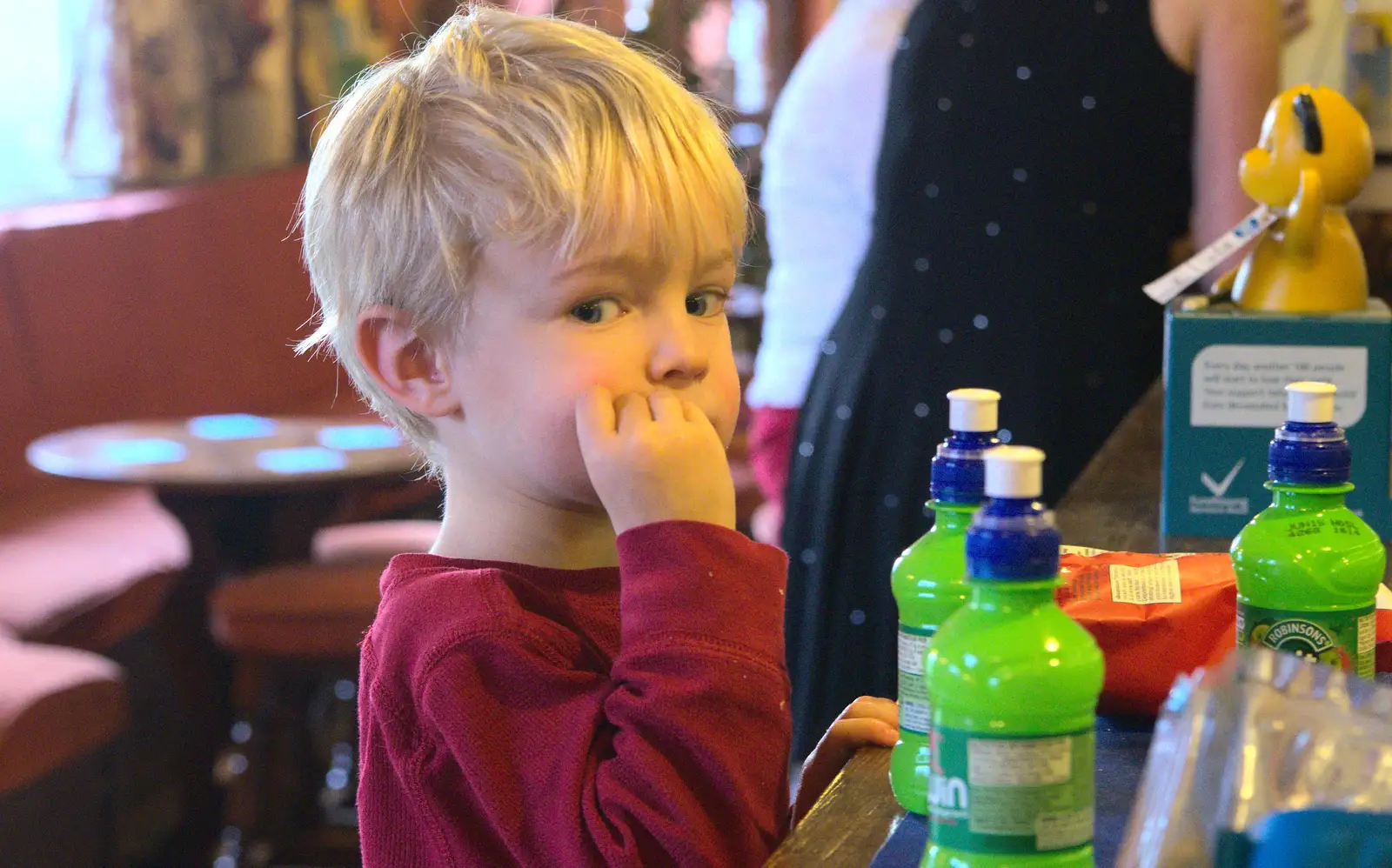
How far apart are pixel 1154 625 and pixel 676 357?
0.33 m

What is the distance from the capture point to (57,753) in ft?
8.63

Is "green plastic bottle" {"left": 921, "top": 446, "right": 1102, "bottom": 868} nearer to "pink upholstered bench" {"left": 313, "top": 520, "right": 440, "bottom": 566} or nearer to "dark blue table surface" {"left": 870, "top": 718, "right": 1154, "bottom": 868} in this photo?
"dark blue table surface" {"left": 870, "top": 718, "right": 1154, "bottom": 868}

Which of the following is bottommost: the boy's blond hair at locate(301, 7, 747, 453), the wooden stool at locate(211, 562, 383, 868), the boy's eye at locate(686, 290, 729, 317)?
Answer: the wooden stool at locate(211, 562, 383, 868)

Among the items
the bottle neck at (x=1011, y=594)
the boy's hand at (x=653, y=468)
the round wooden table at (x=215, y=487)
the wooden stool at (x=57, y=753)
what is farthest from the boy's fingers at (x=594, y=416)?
the wooden stool at (x=57, y=753)

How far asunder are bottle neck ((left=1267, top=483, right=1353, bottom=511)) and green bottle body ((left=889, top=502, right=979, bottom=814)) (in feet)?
0.74

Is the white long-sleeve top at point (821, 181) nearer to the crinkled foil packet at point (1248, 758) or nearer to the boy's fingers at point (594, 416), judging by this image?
the boy's fingers at point (594, 416)

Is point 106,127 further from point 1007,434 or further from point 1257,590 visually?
point 1257,590

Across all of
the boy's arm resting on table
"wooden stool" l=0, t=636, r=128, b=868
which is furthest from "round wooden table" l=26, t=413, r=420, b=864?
the boy's arm resting on table

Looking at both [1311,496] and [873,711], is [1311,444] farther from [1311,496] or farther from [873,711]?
[873,711]

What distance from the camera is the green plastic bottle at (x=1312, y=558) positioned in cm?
85

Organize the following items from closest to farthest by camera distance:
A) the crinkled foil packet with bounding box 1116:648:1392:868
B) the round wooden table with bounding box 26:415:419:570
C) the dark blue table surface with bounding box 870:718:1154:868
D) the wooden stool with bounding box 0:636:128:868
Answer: the crinkled foil packet with bounding box 1116:648:1392:868
the dark blue table surface with bounding box 870:718:1154:868
the wooden stool with bounding box 0:636:128:868
the round wooden table with bounding box 26:415:419:570

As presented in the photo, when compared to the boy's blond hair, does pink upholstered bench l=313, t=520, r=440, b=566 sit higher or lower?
lower

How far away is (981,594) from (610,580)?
1.46 ft

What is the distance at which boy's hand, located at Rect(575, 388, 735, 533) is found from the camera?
0.91 meters
